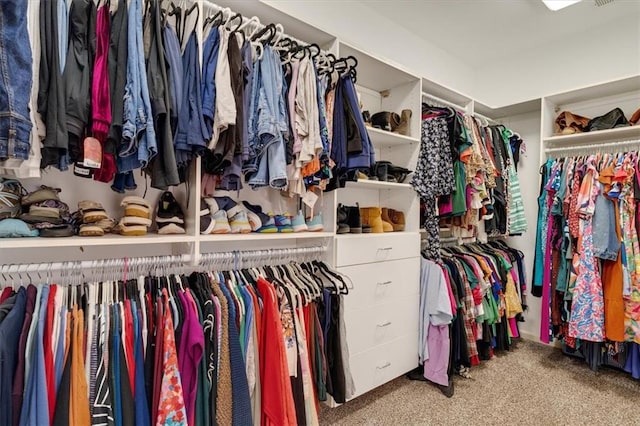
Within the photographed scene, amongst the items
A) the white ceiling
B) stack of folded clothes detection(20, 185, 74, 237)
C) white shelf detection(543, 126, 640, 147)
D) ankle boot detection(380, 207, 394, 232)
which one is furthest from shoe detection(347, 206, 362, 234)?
white shelf detection(543, 126, 640, 147)

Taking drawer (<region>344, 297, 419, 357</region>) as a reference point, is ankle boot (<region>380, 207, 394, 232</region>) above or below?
above

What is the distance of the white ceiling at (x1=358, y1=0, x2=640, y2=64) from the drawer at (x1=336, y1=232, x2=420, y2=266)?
1735 mm

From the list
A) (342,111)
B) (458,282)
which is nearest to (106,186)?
(342,111)

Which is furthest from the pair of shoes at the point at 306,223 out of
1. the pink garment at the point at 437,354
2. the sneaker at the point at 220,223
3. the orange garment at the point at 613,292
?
the orange garment at the point at 613,292

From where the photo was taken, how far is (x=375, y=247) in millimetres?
2029

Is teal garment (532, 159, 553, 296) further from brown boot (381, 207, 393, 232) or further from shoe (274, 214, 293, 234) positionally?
Result: shoe (274, 214, 293, 234)

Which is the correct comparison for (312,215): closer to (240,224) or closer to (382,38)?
(240,224)

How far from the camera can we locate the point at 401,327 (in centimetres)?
220

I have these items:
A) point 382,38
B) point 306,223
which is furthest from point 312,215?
point 382,38

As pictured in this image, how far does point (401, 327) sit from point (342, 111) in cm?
142

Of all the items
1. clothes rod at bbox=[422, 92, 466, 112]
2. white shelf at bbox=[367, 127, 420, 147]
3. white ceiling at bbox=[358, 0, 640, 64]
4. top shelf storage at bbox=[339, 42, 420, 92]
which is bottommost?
white shelf at bbox=[367, 127, 420, 147]

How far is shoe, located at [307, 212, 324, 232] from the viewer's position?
5.98 feet

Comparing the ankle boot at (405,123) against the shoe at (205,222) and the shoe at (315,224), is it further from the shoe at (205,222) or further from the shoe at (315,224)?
the shoe at (205,222)

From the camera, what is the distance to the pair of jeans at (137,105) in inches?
42.9
